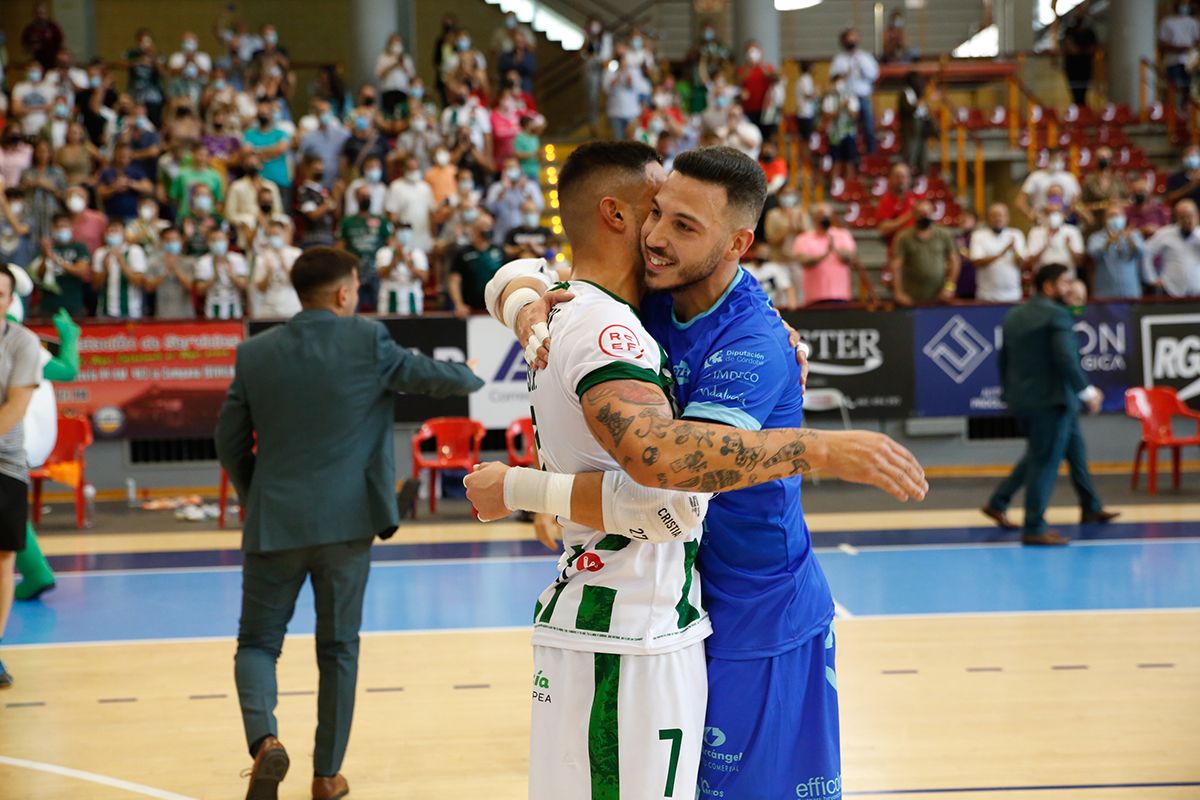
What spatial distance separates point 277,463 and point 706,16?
21.4 meters

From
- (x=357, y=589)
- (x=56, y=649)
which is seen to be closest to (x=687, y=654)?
(x=357, y=589)

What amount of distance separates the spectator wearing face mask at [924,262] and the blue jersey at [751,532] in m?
12.7

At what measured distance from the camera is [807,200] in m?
19.4

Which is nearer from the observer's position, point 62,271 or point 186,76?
point 62,271

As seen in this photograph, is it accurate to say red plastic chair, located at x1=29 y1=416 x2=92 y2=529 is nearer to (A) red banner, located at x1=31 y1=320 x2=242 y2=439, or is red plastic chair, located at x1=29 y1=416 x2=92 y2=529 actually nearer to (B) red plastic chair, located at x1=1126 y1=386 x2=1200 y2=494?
(A) red banner, located at x1=31 y1=320 x2=242 y2=439

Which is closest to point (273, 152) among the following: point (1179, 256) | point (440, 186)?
point (440, 186)

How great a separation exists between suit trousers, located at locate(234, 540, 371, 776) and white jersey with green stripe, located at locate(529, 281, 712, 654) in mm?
2409

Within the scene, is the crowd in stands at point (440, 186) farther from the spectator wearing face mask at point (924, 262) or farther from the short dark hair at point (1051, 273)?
the short dark hair at point (1051, 273)

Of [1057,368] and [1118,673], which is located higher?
[1057,368]

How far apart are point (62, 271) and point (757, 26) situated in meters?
12.1

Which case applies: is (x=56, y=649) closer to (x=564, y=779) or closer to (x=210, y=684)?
(x=210, y=684)

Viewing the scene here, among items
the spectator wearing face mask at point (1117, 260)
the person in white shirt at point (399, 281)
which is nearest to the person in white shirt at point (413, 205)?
the person in white shirt at point (399, 281)

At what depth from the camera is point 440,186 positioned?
16469 mm

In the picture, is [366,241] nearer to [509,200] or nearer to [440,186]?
[440,186]
